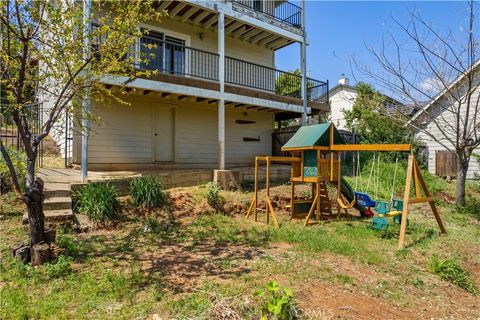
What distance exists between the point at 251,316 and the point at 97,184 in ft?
18.5

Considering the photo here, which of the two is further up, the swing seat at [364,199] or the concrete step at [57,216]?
the swing seat at [364,199]

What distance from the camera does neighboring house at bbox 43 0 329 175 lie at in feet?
34.6

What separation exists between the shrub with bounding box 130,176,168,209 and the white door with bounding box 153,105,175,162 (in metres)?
3.88

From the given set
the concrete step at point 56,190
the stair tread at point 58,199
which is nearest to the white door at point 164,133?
the concrete step at point 56,190

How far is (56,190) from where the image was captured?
6.95 meters

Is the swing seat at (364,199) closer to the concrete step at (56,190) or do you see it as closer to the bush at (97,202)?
the bush at (97,202)

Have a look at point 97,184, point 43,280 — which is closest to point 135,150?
point 97,184

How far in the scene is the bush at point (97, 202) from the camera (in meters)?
6.73

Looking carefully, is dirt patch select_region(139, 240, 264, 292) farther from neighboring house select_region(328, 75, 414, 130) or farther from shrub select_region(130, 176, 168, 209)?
neighboring house select_region(328, 75, 414, 130)

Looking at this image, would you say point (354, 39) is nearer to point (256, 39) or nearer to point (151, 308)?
point (256, 39)

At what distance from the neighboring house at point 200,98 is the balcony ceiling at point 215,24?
0.04m

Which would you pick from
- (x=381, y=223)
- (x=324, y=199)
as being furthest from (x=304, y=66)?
(x=381, y=223)

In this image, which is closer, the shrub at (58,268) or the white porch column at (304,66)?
the shrub at (58,268)

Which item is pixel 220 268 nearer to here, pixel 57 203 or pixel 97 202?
pixel 97 202
